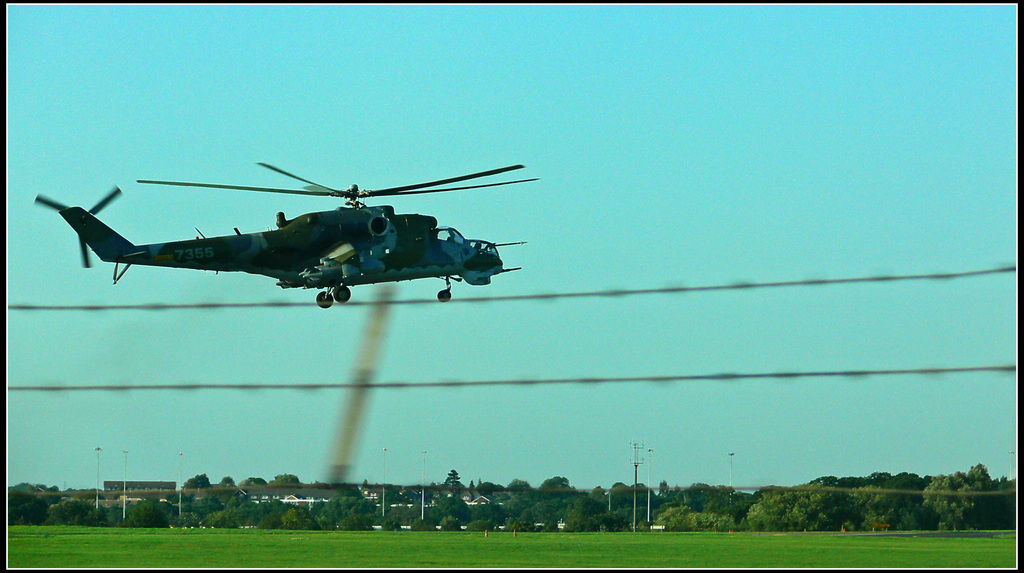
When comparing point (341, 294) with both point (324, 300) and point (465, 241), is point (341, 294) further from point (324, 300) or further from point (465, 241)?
point (465, 241)

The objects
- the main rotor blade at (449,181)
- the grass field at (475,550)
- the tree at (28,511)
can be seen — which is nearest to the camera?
the main rotor blade at (449,181)

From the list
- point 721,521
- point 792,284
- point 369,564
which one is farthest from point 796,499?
point 792,284

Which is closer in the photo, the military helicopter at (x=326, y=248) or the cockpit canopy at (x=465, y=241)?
the military helicopter at (x=326, y=248)

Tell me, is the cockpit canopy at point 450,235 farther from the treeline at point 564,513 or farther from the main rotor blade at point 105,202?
the treeline at point 564,513

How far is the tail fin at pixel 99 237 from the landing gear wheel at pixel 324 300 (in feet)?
18.8

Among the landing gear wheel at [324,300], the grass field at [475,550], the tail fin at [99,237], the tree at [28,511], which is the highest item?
the tail fin at [99,237]

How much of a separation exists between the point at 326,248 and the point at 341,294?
153 cm

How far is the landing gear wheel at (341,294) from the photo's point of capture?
39.2 metres

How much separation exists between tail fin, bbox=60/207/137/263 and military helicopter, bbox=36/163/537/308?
30mm

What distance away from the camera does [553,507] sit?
117250 mm

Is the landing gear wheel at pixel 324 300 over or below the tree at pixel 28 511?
over

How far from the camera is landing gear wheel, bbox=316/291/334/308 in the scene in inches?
1534

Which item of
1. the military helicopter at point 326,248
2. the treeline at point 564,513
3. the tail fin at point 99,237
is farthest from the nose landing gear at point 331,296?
the treeline at point 564,513

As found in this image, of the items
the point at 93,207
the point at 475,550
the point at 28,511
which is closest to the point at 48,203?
the point at 93,207
